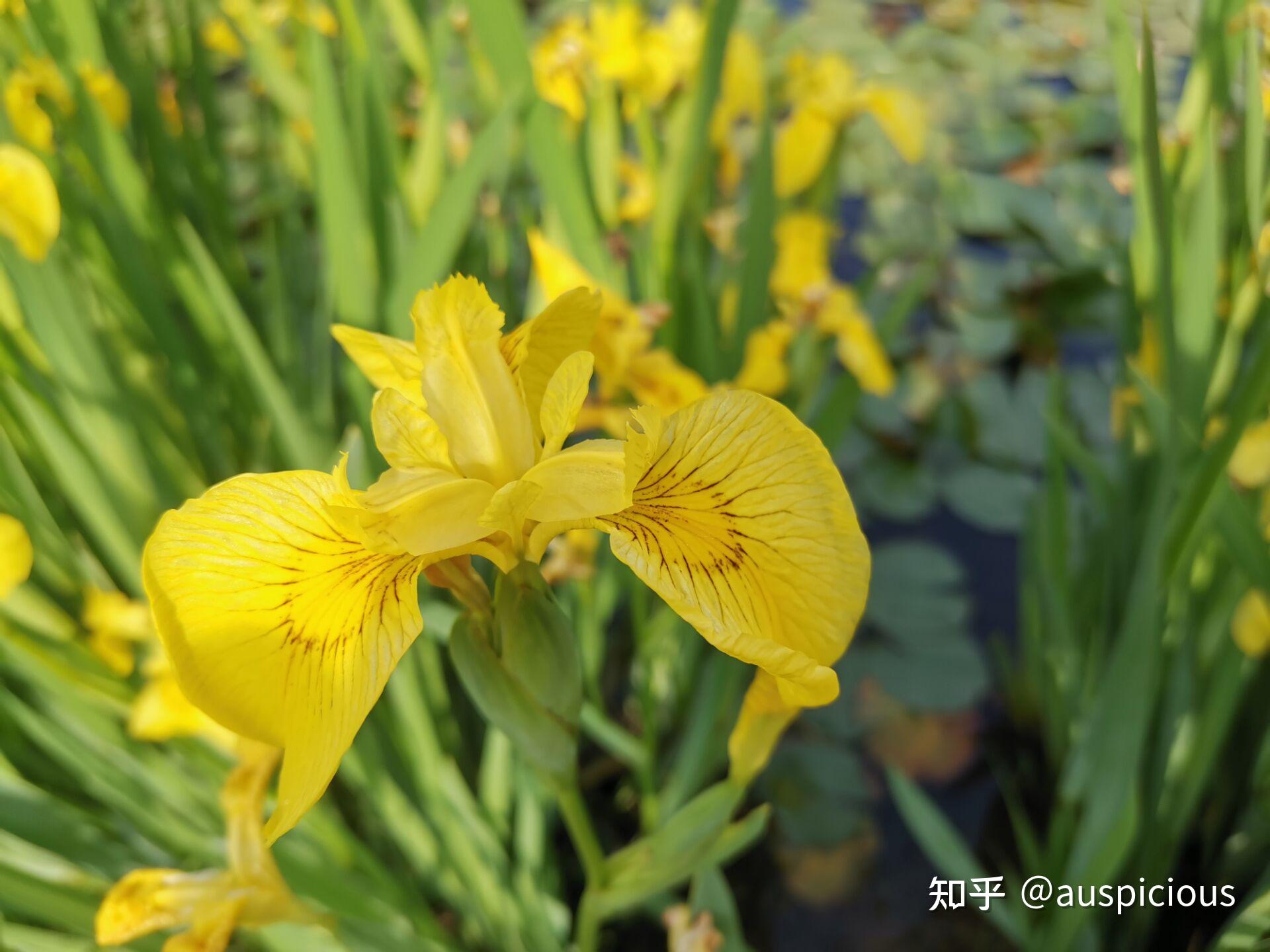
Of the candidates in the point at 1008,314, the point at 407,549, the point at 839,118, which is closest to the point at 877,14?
the point at 1008,314

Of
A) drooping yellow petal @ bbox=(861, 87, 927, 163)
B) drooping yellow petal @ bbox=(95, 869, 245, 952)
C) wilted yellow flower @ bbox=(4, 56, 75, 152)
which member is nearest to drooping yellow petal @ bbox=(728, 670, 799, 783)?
drooping yellow petal @ bbox=(95, 869, 245, 952)

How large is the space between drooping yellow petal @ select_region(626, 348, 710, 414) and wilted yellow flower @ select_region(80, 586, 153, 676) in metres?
0.43

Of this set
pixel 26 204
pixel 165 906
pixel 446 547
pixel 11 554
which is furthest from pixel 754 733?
pixel 26 204

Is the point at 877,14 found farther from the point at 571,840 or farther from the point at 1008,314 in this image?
the point at 571,840

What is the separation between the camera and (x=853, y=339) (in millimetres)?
853

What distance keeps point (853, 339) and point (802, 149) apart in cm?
30

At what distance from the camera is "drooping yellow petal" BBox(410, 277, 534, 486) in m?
0.40

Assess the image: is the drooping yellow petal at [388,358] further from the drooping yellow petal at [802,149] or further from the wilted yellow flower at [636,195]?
→ the drooping yellow petal at [802,149]

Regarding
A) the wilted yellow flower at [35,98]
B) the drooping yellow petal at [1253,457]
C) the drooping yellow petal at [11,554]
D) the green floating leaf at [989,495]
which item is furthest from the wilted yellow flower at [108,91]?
the green floating leaf at [989,495]

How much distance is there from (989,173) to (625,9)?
1.36 metres

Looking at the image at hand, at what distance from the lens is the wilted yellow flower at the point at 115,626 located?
2.24 feet

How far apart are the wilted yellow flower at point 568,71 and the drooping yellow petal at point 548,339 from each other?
543mm

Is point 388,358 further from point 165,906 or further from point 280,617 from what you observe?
point 165,906

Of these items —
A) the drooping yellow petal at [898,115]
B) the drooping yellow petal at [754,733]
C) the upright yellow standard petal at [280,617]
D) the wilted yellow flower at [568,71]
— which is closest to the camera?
the upright yellow standard petal at [280,617]
